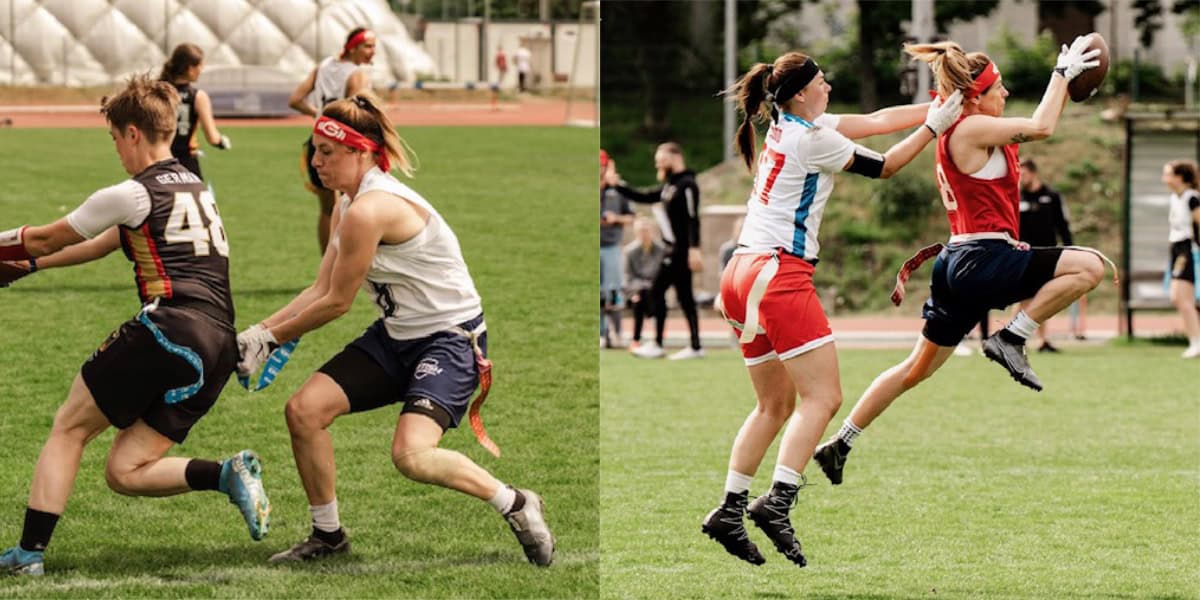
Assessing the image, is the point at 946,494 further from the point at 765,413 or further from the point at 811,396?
the point at 811,396

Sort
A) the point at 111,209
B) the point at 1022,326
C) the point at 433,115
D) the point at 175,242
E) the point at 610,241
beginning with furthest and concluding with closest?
1. the point at 433,115
2. the point at 610,241
3. the point at 1022,326
4. the point at 175,242
5. the point at 111,209

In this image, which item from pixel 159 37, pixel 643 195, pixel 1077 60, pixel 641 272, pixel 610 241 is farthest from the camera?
pixel 159 37

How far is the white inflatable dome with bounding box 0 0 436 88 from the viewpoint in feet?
159

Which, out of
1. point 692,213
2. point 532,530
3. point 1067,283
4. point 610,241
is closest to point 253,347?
point 532,530

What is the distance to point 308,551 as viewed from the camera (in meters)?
6.81

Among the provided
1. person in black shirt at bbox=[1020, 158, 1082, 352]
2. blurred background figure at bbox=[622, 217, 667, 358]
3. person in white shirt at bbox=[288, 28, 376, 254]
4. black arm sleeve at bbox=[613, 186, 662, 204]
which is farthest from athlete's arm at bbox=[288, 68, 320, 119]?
person in black shirt at bbox=[1020, 158, 1082, 352]

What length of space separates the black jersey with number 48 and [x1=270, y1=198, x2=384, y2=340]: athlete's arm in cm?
28

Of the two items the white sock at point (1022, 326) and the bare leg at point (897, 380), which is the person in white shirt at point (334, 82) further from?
the white sock at point (1022, 326)

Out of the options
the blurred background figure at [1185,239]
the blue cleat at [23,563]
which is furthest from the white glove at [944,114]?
the blurred background figure at [1185,239]

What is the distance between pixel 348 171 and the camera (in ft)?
21.1

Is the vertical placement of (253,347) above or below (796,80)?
below

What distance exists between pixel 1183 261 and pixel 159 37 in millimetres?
39206

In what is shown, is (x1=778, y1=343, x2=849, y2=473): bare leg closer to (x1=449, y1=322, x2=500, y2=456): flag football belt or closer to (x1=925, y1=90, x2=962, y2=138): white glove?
(x1=925, y1=90, x2=962, y2=138): white glove

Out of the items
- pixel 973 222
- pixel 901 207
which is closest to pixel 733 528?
pixel 973 222
